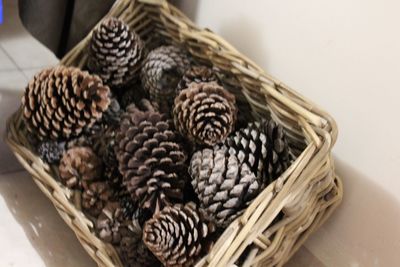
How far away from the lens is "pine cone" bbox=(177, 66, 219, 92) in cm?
66

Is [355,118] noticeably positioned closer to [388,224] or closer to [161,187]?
[388,224]

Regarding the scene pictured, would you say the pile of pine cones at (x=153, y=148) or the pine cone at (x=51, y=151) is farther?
the pine cone at (x=51, y=151)

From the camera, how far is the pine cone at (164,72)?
2.26ft

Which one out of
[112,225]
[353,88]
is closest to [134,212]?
[112,225]

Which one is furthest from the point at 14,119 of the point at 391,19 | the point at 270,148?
the point at 391,19

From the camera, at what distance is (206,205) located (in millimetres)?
567

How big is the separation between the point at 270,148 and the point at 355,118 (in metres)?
0.12

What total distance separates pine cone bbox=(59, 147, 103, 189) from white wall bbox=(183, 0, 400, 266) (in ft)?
0.87

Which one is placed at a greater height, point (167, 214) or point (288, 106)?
point (288, 106)

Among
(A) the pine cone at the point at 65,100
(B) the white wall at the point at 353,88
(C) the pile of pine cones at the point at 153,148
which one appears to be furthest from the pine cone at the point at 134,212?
(B) the white wall at the point at 353,88

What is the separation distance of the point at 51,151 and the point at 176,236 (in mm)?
218

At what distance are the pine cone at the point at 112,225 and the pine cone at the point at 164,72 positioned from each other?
6.3 inches

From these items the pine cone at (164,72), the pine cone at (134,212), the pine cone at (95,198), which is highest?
the pine cone at (164,72)

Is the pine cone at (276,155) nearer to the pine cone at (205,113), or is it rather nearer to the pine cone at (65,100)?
the pine cone at (205,113)
